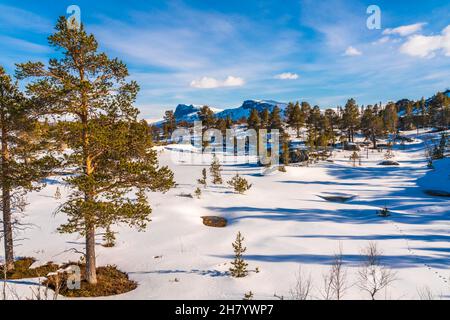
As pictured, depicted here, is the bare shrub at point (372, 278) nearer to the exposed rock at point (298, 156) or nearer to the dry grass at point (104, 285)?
the dry grass at point (104, 285)

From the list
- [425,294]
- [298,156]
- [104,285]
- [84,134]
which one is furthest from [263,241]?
[298,156]

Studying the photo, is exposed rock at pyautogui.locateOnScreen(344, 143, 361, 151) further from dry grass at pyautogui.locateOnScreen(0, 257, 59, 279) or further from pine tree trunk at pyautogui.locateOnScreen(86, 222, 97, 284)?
dry grass at pyautogui.locateOnScreen(0, 257, 59, 279)

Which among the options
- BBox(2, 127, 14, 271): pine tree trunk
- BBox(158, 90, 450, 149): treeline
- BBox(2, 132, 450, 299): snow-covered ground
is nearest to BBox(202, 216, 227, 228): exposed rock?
BBox(2, 132, 450, 299): snow-covered ground

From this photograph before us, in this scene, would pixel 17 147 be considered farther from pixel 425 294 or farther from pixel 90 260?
pixel 425 294

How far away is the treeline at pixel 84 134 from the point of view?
10680 millimetres

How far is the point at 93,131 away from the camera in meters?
10.9

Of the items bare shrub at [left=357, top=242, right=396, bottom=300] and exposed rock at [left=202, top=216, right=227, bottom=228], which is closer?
bare shrub at [left=357, top=242, right=396, bottom=300]

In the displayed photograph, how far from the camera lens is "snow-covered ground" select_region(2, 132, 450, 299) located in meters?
12.3

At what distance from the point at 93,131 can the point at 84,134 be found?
94 cm

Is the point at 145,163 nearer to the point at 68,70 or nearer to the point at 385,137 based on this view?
the point at 68,70

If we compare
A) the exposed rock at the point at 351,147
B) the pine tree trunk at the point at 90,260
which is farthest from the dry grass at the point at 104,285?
the exposed rock at the point at 351,147

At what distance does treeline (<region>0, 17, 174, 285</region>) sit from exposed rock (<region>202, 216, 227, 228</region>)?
1075cm
